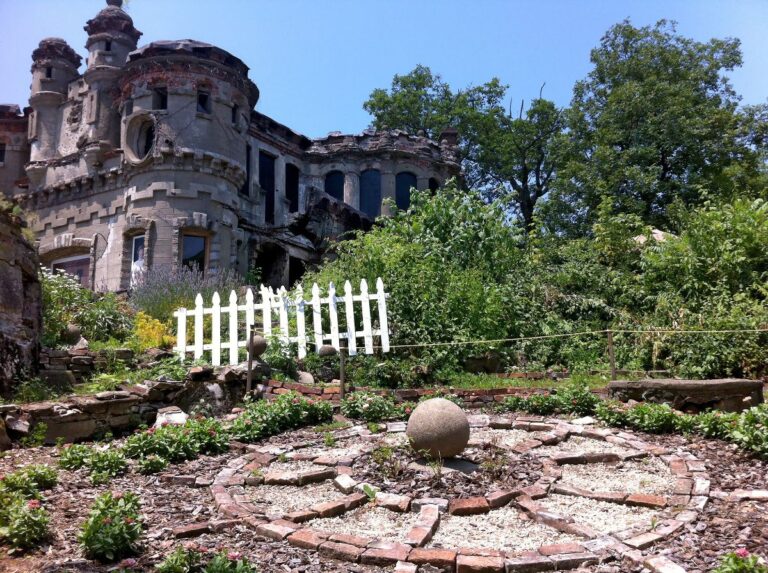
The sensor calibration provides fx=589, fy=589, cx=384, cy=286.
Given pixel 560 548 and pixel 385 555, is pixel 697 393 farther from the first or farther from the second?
pixel 385 555

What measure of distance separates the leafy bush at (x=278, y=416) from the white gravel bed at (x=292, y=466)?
41.8 inches

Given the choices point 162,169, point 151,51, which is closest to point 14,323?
point 162,169

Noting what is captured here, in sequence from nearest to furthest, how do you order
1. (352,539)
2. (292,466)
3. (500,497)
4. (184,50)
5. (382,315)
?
(352,539) → (500,497) → (292,466) → (382,315) → (184,50)

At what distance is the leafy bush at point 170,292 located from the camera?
1321 centimetres

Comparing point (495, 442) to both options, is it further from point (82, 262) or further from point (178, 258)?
point (82, 262)

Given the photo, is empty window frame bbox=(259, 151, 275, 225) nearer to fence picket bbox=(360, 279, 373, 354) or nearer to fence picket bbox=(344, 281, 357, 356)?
fence picket bbox=(344, 281, 357, 356)

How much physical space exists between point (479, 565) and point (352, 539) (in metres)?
0.96

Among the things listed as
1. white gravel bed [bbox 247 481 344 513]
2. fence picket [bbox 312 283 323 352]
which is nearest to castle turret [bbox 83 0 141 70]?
fence picket [bbox 312 283 323 352]

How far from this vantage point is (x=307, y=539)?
14.1 ft

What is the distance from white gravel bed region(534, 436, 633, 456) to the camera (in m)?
6.53

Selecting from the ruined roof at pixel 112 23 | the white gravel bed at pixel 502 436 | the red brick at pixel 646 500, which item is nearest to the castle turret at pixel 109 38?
the ruined roof at pixel 112 23

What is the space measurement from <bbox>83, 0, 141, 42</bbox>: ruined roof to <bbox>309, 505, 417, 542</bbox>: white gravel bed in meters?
23.2

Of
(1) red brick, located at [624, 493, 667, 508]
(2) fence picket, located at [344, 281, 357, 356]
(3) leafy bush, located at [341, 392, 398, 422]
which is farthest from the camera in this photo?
(2) fence picket, located at [344, 281, 357, 356]

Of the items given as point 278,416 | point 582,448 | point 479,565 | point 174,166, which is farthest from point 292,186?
point 479,565
